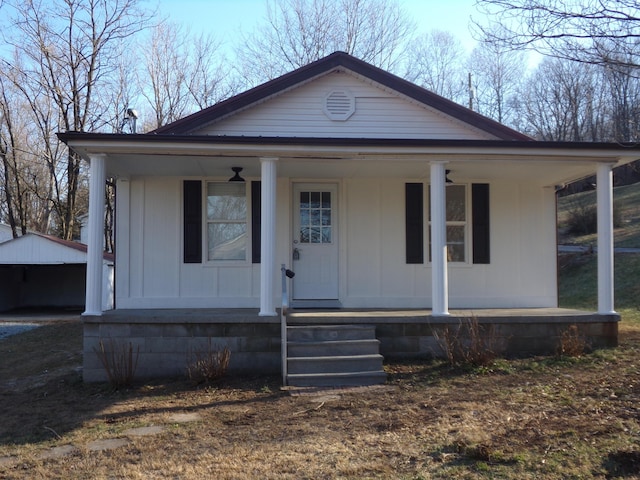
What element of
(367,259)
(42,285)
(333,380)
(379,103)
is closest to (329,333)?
(333,380)

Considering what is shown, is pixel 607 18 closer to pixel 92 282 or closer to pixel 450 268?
pixel 450 268

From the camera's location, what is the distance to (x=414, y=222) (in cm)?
988

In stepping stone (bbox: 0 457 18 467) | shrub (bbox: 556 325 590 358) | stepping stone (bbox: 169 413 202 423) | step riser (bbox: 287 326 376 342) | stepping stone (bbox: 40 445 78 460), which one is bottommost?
stepping stone (bbox: 0 457 18 467)

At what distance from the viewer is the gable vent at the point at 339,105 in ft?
31.6

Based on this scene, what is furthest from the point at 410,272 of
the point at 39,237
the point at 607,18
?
the point at 39,237

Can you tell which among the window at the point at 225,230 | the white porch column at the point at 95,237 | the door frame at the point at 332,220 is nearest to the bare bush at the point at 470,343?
the door frame at the point at 332,220

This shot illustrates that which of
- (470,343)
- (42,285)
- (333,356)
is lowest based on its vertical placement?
(333,356)

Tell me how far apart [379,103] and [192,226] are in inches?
153

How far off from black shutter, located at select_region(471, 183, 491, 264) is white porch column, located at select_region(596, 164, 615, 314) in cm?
193

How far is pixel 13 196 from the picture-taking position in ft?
99.1

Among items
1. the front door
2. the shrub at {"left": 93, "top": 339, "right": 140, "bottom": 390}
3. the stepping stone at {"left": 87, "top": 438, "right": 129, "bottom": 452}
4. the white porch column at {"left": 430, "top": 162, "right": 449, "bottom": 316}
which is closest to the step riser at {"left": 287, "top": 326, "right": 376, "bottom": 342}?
the white porch column at {"left": 430, "top": 162, "right": 449, "bottom": 316}

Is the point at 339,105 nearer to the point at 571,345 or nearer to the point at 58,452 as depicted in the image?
the point at 571,345

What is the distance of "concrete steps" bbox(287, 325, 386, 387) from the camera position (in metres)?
7.00

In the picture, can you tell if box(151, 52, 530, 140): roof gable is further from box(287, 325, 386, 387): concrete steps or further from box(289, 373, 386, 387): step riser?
box(289, 373, 386, 387): step riser
